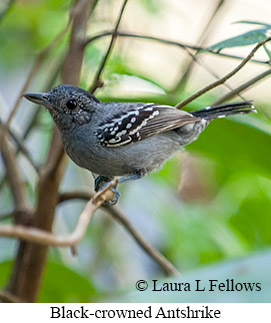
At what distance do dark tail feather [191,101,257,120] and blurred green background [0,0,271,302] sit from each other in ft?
0.18

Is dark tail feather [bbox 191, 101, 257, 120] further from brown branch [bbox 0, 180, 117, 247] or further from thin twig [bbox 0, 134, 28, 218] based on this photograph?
brown branch [bbox 0, 180, 117, 247]

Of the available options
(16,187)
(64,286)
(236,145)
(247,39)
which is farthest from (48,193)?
(247,39)

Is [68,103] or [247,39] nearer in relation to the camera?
[247,39]

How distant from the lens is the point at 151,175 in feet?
13.7

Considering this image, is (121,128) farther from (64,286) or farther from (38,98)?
(64,286)

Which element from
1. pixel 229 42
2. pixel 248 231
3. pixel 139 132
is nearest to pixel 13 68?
pixel 139 132

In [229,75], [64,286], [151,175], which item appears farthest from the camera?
[151,175]

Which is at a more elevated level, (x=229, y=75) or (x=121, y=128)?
(x=121, y=128)

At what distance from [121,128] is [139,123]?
128mm

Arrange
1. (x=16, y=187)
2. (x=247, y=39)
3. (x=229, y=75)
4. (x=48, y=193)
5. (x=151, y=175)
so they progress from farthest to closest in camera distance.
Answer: (x=151, y=175) < (x=16, y=187) < (x=48, y=193) < (x=247, y=39) < (x=229, y=75)

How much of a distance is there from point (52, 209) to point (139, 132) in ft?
2.15

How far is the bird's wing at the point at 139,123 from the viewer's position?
9.77ft

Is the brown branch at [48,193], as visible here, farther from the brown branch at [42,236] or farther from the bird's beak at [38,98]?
the brown branch at [42,236]

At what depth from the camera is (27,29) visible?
4.61 m
